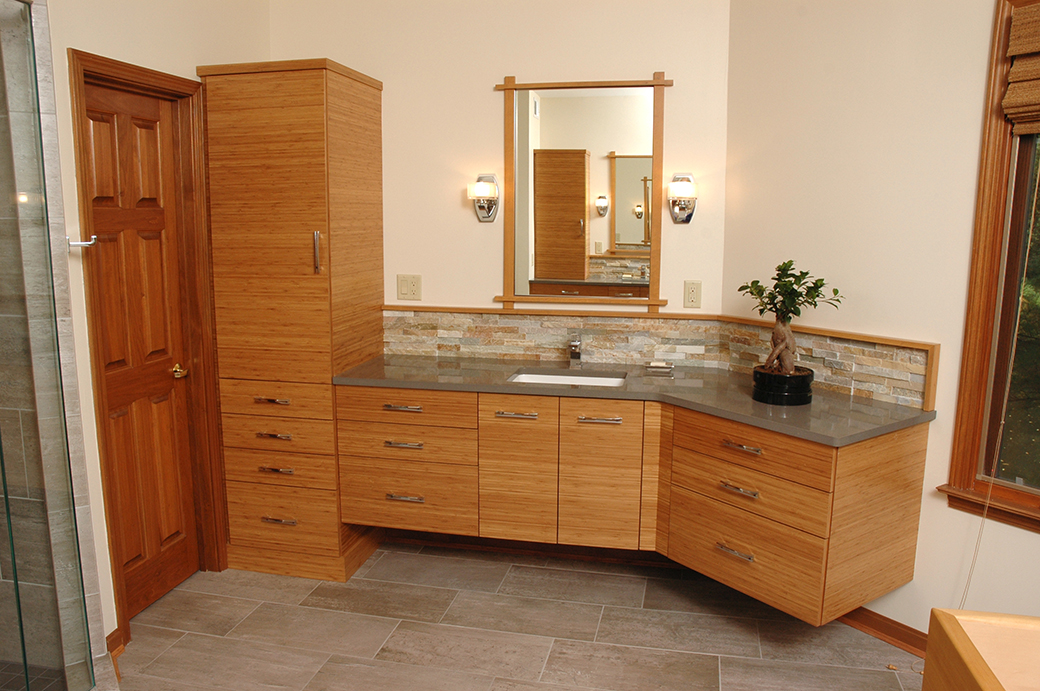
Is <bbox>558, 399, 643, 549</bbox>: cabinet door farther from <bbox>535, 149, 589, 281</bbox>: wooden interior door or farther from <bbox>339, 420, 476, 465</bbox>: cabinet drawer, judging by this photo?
<bbox>535, 149, 589, 281</bbox>: wooden interior door

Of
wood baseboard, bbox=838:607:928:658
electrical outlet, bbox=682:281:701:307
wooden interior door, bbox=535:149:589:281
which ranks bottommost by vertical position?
wood baseboard, bbox=838:607:928:658

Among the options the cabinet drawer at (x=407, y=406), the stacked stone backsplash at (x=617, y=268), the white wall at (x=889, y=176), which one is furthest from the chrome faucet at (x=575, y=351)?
the white wall at (x=889, y=176)

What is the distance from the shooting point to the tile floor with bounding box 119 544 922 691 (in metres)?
2.59

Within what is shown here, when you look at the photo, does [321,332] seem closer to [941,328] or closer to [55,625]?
[55,625]

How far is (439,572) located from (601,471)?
0.93 m

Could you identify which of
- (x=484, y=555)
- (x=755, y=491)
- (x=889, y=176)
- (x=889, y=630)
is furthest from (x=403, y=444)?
(x=889, y=176)

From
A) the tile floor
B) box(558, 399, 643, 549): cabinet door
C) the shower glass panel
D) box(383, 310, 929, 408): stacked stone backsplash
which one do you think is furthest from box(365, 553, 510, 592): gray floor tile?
the shower glass panel

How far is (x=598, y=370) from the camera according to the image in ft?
11.3

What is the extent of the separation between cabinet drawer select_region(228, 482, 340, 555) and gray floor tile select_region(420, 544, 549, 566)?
519mm

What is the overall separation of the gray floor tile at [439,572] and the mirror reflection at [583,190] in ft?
4.21

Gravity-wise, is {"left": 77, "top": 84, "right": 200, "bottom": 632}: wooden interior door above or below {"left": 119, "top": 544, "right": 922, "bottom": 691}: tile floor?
above

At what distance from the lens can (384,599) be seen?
316cm

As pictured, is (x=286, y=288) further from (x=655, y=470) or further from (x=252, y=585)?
(x=655, y=470)

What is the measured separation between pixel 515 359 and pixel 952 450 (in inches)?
72.8
